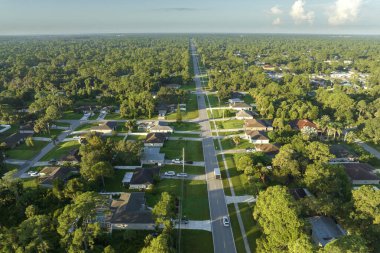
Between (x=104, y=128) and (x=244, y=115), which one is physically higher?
(x=244, y=115)

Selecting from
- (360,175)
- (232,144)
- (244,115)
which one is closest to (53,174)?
(232,144)

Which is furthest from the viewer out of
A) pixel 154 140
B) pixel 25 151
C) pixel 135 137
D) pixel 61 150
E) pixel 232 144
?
pixel 135 137

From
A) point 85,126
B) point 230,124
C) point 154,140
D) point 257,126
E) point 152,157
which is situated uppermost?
point 257,126

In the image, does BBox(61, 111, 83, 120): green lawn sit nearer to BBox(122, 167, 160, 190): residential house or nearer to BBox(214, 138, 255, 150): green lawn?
BBox(122, 167, 160, 190): residential house

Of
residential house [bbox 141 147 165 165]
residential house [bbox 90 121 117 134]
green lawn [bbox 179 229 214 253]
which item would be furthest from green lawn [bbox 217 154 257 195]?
residential house [bbox 90 121 117 134]

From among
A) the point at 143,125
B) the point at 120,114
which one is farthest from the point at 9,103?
the point at 143,125

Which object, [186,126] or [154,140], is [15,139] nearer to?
[154,140]

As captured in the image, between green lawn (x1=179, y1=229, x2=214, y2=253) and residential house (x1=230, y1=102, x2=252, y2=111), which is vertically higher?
residential house (x1=230, y1=102, x2=252, y2=111)
